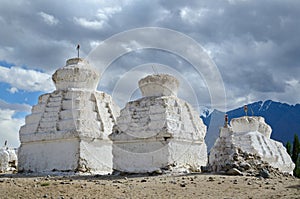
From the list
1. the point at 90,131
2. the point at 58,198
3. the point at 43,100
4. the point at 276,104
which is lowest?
the point at 58,198

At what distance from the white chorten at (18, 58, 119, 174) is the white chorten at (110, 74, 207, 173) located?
10.8ft

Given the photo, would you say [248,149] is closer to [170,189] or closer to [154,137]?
[154,137]

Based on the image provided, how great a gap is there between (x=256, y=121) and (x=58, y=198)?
21965 mm

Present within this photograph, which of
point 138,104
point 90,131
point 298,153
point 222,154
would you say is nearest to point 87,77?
point 90,131

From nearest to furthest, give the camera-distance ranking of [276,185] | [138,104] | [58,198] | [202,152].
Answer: [58,198] < [276,185] < [138,104] < [202,152]

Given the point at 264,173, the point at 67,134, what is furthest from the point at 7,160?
the point at 264,173

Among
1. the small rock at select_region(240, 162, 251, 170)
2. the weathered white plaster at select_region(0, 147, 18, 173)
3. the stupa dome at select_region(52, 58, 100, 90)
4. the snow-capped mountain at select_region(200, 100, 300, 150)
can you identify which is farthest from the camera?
the snow-capped mountain at select_region(200, 100, 300, 150)

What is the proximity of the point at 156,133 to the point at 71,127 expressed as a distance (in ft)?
19.5

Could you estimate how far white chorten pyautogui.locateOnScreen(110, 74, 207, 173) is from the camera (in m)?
17.7

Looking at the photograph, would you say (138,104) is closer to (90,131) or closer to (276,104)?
(90,131)

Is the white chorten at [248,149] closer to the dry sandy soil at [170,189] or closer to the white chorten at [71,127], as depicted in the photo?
the dry sandy soil at [170,189]

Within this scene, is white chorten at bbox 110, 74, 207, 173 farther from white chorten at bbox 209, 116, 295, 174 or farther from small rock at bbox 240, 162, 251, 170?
small rock at bbox 240, 162, 251, 170

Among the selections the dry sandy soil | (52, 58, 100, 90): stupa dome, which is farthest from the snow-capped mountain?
the dry sandy soil

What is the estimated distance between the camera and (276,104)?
81.9 metres
